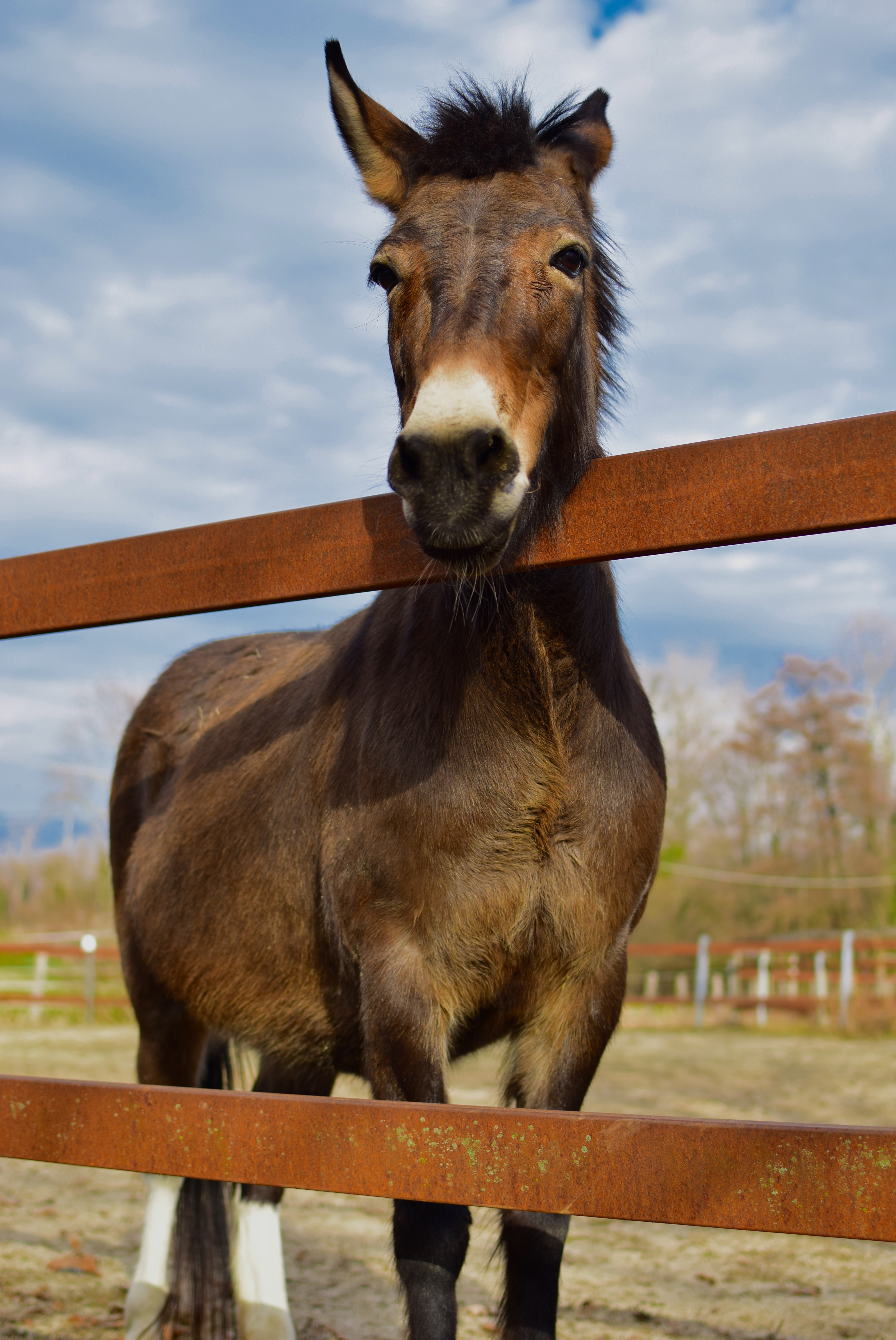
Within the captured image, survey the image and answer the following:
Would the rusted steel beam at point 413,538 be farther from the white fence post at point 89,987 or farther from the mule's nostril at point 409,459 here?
the white fence post at point 89,987

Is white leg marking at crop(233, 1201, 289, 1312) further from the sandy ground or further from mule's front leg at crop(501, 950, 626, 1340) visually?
mule's front leg at crop(501, 950, 626, 1340)

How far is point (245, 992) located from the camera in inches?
136

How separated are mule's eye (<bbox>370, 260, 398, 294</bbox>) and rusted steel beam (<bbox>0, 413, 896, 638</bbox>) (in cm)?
76

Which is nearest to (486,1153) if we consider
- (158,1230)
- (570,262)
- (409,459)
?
(409,459)

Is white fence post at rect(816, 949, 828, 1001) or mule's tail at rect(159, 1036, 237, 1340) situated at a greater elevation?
white fence post at rect(816, 949, 828, 1001)

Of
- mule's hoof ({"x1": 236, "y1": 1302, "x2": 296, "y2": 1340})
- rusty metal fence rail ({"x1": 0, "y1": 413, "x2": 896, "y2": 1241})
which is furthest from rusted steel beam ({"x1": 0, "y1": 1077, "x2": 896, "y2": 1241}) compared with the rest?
mule's hoof ({"x1": 236, "y1": 1302, "x2": 296, "y2": 1340})

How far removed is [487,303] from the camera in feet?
7.15

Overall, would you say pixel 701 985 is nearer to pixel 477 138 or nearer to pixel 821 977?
pixel 821 977

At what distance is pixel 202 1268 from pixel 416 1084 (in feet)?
7.95

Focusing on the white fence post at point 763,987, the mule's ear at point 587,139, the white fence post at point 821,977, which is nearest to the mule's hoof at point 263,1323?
the mule's ear at point 587,139

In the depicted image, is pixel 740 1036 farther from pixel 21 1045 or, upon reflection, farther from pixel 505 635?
pixel 505 635

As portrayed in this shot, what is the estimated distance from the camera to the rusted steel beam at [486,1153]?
1.37 meters

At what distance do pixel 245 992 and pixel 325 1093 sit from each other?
923 mm

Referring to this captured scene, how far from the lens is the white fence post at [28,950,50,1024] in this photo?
19.3 m
